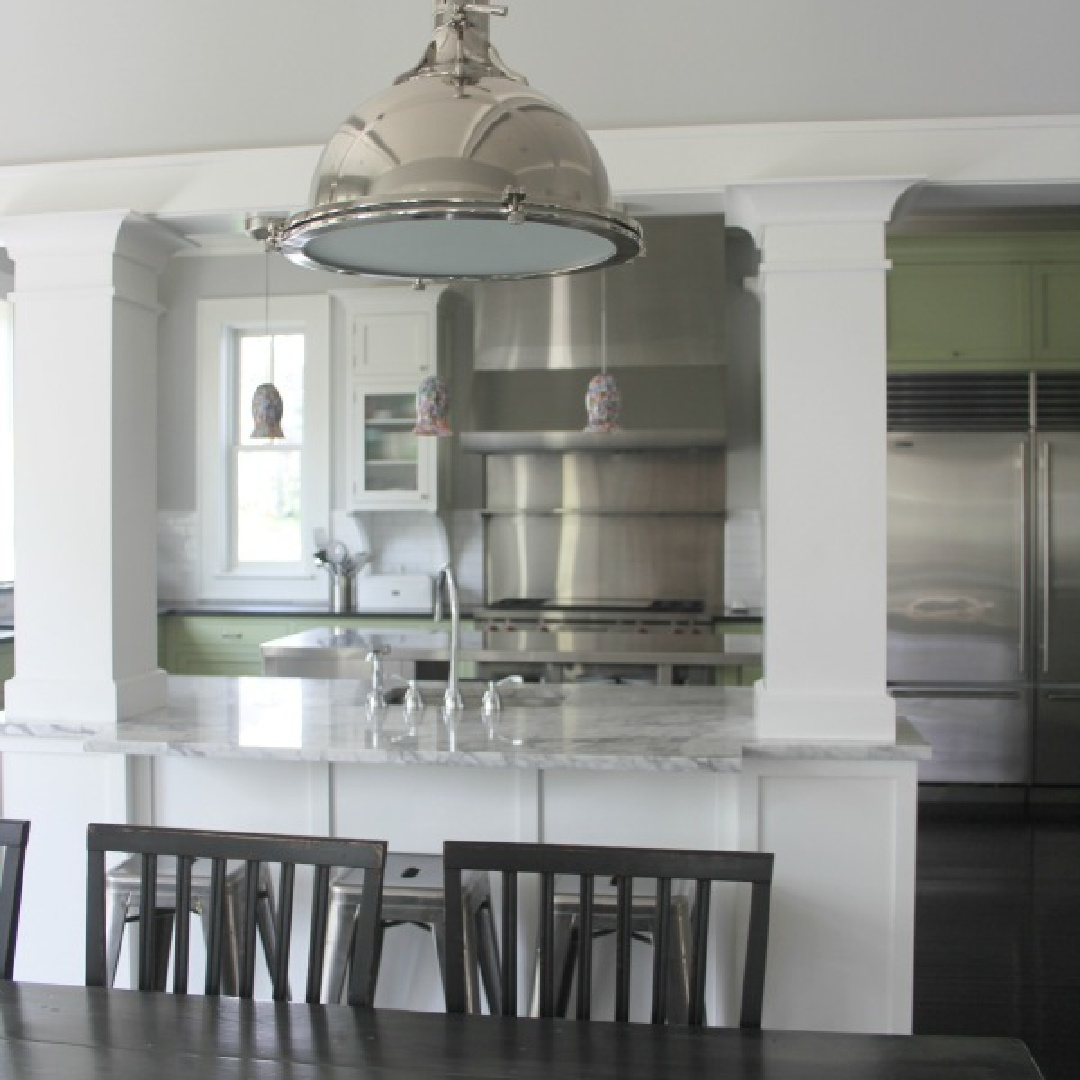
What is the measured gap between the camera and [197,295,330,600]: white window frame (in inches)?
297

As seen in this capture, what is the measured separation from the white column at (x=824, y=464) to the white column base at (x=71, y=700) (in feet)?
6.00

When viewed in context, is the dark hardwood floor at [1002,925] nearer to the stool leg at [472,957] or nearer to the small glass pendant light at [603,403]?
the stool leg at [472,957]

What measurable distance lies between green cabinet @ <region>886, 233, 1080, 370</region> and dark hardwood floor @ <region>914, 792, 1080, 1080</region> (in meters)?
2.27

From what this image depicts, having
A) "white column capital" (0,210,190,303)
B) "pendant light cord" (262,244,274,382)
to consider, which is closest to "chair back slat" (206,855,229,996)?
"white column capital" (0,210,190,303)

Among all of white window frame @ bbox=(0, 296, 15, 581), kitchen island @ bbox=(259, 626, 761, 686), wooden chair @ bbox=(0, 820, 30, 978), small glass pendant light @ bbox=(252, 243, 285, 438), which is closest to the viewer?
wooden chair @ bbox=(0, 820, 30, 978)

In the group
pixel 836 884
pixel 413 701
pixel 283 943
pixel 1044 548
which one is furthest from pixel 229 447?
pixel 283 943

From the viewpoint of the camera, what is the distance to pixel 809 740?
321cm

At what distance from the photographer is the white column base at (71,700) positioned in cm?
354

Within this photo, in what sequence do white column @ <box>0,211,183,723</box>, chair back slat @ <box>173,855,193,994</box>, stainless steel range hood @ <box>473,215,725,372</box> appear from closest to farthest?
chair back slat @ <box>173,855,193,994</box> → white column @ <box>0,211,183,723</box> → stainless steel range hood @ <box>473,215,725,372</box>

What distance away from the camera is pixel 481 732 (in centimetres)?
333

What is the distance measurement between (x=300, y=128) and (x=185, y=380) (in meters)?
4.49

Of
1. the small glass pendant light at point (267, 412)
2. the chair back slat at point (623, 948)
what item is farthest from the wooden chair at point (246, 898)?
the small glass pendant light at point (267, 412)

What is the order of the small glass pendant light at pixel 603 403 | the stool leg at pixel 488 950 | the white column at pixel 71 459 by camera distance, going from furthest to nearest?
the small glass pendant light at pixel 603 403 < the white column at pixel 71 459 < the stool leg at pixel 488 950

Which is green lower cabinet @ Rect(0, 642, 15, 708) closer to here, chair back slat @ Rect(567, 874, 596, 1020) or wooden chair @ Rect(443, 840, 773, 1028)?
wooden chair @ Rect(443, 840, 773, 1028)
